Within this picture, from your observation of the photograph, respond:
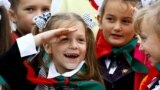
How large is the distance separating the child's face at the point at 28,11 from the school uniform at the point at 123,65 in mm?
574

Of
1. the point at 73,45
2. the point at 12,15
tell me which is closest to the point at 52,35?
the point at 73,45

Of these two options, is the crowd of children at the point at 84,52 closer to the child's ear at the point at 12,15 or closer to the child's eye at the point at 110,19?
the child's eye at the point at 110,19

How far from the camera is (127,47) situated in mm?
3578

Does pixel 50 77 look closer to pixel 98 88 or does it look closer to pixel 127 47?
pixel 98 88

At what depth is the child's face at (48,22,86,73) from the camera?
305cm

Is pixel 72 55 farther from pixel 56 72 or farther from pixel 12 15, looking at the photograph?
pixel 12 15

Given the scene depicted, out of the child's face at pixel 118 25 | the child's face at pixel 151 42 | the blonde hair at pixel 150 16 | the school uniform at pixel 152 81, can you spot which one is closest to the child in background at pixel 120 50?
the child's face at pixel 118 25

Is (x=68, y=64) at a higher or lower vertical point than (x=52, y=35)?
lower

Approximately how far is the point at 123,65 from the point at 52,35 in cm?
75

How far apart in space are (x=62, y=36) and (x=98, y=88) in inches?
14.6

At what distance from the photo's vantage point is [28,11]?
153 inches

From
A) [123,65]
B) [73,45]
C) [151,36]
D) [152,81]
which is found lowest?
[123,65]

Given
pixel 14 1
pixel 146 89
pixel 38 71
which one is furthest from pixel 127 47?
pixel 14 1

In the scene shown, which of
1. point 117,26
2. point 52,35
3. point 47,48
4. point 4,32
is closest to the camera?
point 52,35
